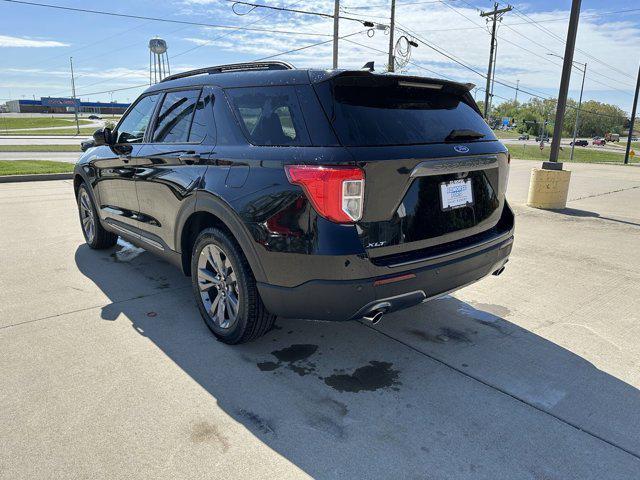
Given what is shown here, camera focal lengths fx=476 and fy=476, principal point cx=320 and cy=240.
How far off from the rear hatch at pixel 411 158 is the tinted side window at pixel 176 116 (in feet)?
4.44

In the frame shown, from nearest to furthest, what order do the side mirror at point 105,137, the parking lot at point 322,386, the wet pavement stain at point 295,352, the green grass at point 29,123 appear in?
1. the parking lot at point 322,386
2. the wet pavement stain at point 295,352
3. the side mirror at point 105,137
4. the green grass at point 29,123

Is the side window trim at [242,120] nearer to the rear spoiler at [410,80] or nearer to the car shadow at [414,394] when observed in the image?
the rear spoiler at [410,80]

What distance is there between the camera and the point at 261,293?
2883 millimetres

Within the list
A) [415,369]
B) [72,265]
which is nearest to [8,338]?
[72,265]

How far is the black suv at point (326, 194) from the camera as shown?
100 inches

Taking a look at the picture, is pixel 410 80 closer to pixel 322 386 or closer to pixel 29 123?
pixel 322 386

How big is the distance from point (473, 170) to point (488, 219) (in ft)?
1.41

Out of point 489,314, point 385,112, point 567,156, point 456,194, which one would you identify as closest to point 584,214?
point 489,314

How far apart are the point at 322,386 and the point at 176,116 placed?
2.40 meters

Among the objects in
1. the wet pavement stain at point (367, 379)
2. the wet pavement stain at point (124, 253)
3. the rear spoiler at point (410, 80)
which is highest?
the rear spoiler at point (410, 80)

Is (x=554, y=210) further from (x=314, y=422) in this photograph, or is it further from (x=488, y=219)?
(x=314, y=422)

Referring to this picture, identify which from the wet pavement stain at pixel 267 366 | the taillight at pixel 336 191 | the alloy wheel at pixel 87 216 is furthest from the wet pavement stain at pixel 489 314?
the alloy wheel at pixel 87 216

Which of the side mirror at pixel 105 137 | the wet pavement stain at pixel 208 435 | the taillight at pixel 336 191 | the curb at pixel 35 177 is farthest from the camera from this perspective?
the curb at pixel 35 177

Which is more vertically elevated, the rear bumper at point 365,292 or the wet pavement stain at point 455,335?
the rear bumper at point 365,292
